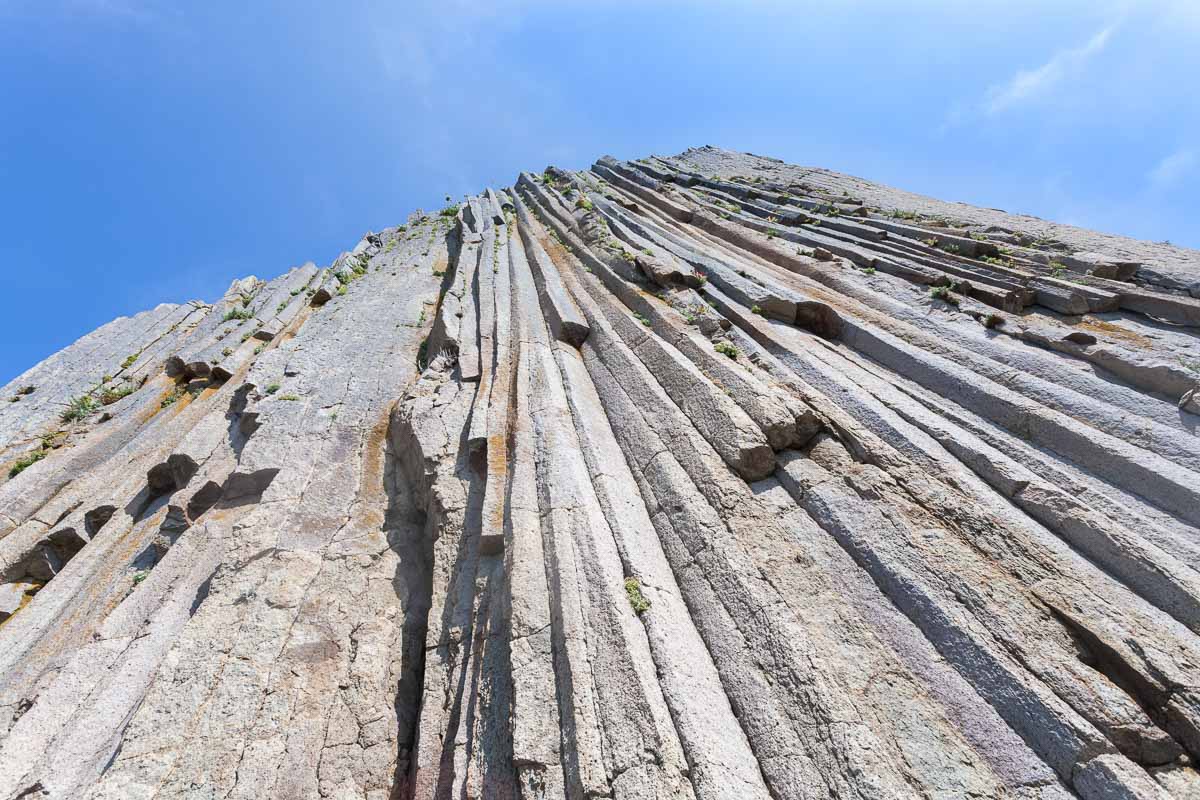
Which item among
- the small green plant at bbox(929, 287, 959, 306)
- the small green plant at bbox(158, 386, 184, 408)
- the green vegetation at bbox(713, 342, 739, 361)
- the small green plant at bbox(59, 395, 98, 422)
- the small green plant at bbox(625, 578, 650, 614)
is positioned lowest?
the small green plant at bbox(59, 395, 98, 422)

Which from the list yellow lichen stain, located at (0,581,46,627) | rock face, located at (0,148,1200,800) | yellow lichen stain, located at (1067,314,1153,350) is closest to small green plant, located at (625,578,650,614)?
rock face, located at (0,148,1200,800)

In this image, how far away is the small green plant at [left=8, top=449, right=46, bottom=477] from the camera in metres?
13.1

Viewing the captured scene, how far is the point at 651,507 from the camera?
7660 mm

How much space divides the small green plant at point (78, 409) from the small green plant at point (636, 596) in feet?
55.3


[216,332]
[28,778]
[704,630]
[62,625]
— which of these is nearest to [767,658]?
[704,630]

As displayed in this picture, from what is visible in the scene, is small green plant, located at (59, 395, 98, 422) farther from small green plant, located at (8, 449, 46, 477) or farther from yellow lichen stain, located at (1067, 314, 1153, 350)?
yellow lichen stain, located at (1067, 314, 1153, 350)

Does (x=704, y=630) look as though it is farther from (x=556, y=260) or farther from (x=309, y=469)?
(x=556, y=260)

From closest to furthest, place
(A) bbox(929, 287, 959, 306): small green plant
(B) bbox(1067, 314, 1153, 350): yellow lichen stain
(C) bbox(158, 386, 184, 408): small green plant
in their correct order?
(B) bbox(1067, 314, 1153, 350): yellow lichen stain
(A) bbox(929, 287, 959, 306): small green plant
(C) bbox(158, 386, 184, 408): small green plant

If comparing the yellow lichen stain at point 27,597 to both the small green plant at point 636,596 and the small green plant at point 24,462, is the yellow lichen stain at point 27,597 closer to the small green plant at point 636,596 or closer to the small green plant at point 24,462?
the small green plant at point 24,462

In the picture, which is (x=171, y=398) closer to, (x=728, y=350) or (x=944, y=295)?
(x=728, y=350)

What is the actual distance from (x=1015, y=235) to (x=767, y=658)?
14.2m

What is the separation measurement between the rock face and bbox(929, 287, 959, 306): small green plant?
0.09 metres

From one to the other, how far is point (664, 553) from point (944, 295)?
8622mm

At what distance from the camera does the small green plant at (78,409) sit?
15602 millimetres
